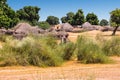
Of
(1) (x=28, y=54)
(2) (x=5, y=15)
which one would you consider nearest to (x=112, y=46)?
(1) (x=28, y=54)

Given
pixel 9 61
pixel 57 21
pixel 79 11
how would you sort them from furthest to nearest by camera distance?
pixel 57 21 < pixel 79 11 < pixel 9 61

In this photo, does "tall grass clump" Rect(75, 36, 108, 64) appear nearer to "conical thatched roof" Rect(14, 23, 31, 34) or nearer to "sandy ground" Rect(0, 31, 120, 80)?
"sandy ground" Rect(0, 31, 120, 80)

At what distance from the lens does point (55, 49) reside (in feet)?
67.6

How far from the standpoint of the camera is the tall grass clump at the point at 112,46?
76.6 feet

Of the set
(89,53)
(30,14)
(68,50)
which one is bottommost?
(89,53)

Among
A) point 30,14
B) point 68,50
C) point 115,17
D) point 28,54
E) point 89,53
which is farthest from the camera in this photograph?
point 30,14

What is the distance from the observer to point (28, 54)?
61.8ft

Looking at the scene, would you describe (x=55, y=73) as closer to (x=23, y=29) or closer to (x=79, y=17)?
(x=23, y=29)

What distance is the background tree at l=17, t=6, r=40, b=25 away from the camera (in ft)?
281

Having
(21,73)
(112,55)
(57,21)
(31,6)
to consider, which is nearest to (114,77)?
(21,73)

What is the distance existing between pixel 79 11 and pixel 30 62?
7403 centimetres

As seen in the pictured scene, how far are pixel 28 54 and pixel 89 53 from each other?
140 inches

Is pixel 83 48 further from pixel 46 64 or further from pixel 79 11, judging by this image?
pixel 79 11

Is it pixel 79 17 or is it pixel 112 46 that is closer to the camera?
pixel 112 46
